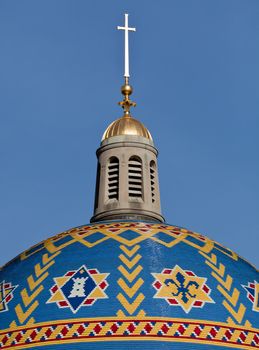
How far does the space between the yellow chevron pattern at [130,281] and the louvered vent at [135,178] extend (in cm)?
486

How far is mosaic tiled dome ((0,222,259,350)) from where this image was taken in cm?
2780

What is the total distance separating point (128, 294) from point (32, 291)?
2.60m

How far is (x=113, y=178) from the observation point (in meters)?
35.6

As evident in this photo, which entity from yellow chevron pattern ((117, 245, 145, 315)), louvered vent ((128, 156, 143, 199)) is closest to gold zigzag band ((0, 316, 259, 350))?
yellow chevron pattern ((117, 245, 145, 315))

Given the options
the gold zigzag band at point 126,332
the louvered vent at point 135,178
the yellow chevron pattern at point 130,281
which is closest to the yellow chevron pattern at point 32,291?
the gold zigzag band at point 126,332

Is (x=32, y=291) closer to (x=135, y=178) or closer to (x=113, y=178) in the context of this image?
(x=113, y=178)

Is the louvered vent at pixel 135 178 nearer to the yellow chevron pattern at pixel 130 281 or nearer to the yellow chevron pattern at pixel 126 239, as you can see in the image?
the yellow chevron pattern at pixel 126 239

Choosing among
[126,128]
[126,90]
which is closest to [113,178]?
[126,128]

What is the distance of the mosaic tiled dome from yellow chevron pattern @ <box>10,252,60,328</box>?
0.10 ft

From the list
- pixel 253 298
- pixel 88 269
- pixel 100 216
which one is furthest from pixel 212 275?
pixel 100 216

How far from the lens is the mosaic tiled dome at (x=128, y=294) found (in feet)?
91.2

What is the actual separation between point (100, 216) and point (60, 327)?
7319 millimetres

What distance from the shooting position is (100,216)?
3488 cm

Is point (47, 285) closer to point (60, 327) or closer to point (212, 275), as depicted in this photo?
point (60, 327)
